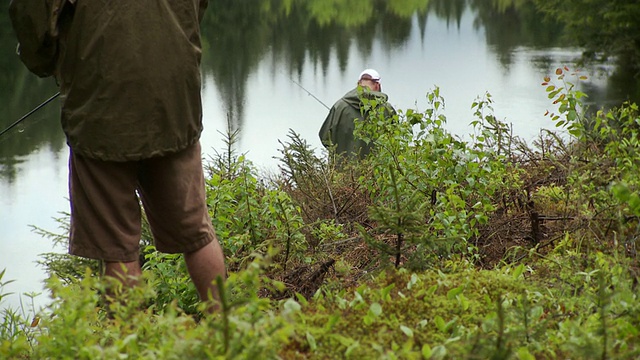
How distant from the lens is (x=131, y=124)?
304cm

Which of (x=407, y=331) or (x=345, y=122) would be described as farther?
(x=345, y=122)

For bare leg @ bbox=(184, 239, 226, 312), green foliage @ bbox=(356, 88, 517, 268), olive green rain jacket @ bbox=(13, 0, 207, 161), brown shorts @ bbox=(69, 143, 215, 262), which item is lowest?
green foliage @ bbox=(356, 88, 517, 268)

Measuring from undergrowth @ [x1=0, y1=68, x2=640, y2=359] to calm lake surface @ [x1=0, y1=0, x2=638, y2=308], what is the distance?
1331mm

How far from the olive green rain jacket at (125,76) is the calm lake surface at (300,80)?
265cm

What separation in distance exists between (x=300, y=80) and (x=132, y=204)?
794 inches

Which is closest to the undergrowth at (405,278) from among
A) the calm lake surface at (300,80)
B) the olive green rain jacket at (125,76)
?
the olive green rain jacket at (125,76)

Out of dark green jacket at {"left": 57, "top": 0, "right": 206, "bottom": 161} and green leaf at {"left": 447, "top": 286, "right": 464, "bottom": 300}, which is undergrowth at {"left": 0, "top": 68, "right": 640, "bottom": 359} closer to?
green leaf at {"left": 447, "top": 286, "right": 464, "bottom": 300}

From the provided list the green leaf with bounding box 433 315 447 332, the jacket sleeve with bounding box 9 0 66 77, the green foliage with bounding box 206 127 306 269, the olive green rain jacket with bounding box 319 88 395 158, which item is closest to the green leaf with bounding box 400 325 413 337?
the green leaf with bounding box 433 315 447 332

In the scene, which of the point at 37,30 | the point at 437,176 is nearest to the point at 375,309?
the point at 37,30

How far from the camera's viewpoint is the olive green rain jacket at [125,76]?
9.80 feet

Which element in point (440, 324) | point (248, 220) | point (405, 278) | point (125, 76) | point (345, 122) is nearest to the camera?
point (440, 324)

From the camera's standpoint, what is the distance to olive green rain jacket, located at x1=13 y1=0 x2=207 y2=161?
2.99 meters

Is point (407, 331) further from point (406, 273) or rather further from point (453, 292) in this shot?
point (406, 273)

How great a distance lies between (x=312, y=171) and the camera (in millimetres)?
6176
